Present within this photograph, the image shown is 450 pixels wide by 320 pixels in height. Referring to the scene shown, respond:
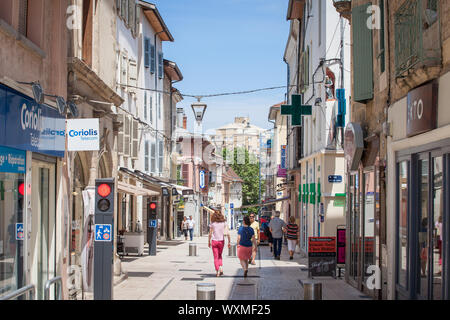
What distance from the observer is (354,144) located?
48.4 feet

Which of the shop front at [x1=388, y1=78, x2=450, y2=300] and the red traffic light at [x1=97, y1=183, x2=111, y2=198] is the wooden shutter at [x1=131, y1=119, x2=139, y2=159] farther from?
the shop front at [x1=388, y1=78, x2=450, y2=300]

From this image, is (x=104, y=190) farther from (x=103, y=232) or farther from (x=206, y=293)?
(x=206, y=293)

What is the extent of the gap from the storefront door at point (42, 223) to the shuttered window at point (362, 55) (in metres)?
6.38

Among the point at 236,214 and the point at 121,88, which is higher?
the point at 121,88

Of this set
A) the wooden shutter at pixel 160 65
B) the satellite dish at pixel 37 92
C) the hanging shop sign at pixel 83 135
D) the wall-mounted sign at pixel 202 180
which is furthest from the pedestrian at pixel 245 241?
the wall-mounted sign at pixel 202 180

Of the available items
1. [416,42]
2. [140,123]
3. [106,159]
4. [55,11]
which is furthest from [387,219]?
[140,123]

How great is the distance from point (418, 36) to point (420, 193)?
2.43m

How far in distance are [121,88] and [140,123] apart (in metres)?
4.83

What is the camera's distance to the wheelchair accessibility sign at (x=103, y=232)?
1096 centimetres

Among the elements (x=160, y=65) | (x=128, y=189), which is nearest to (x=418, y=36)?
(x=128, y=189)

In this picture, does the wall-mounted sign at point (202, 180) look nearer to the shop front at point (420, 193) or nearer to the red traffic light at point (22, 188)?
the shop front at point (420, 193)

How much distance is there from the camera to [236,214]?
11200cm
